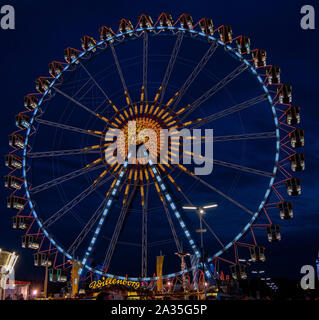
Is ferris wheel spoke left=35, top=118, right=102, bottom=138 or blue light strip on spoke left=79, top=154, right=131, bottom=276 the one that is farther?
ferris wheel spoke left=35, top=118, right=102, bottom=138

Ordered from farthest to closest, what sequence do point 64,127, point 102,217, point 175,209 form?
point 64,127 < point 102,217 < point 175,209

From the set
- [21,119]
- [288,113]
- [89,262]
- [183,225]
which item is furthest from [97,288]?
[288,113]

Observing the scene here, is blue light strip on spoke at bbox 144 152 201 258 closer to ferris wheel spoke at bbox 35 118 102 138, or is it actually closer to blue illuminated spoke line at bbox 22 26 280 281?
blue illuminated spoke line at bbox 22 26 280 281

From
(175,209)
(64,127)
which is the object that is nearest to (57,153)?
(64,127)

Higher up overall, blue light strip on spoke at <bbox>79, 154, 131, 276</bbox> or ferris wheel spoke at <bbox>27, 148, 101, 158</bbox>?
ferris wheel spoke at <bbox>27, 148, 101, 158</bbox>

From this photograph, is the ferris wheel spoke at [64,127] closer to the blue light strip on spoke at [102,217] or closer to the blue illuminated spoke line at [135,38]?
the blue illuminated spoke line at [135,38]

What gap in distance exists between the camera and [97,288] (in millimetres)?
20469

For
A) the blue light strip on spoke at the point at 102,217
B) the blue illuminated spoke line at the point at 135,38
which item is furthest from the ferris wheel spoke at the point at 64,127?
the blue light strip on spoke at the point at 102,217

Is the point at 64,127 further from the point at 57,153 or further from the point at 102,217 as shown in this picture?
the point at 102,217

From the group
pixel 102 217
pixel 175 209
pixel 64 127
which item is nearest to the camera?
pixel 175 209

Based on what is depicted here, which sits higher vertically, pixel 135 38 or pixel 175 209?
pixel 135 38

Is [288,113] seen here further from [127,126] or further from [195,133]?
[127,126]

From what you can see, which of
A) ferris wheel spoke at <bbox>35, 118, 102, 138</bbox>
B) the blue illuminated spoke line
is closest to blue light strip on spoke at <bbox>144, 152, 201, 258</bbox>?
the blue illuminated spoke line

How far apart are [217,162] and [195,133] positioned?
7.43ft
